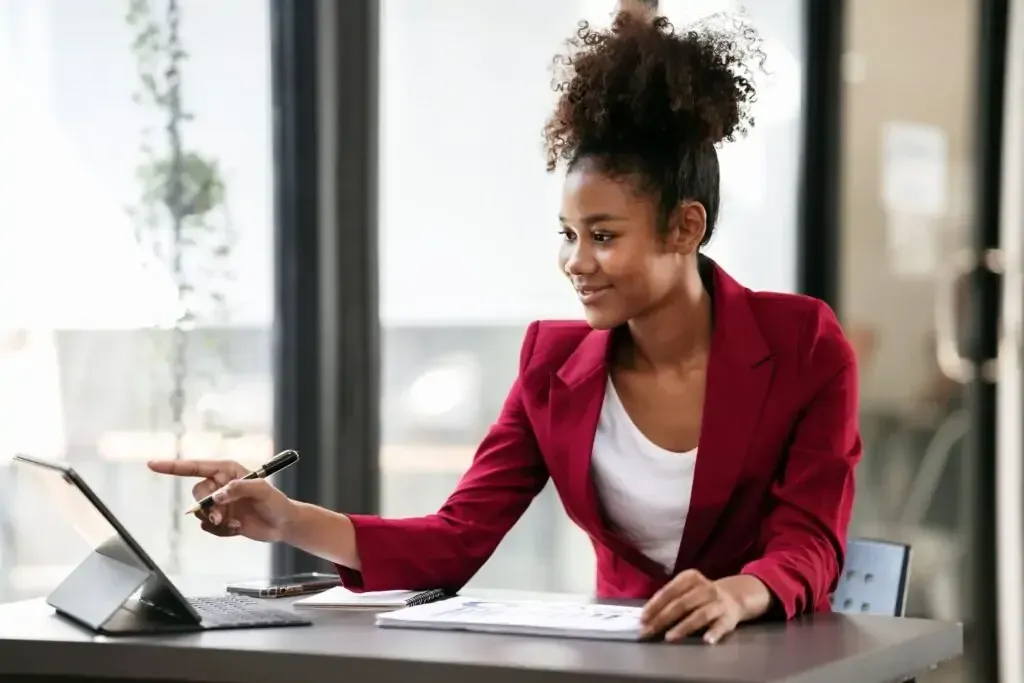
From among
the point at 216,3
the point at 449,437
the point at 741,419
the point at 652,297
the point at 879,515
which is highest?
the point at 216,3

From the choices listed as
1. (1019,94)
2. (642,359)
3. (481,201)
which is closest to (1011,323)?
(1019,94)

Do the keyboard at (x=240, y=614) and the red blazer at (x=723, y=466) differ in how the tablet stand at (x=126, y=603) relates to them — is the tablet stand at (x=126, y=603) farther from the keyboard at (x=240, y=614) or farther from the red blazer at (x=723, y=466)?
the red blazer at (x=723, y=466)

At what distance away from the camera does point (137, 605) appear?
64.2 inches

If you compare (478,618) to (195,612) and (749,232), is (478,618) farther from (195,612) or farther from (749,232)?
(749,232)

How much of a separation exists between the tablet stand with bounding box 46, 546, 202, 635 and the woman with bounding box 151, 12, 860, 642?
0.58ft

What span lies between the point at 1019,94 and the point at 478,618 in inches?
107

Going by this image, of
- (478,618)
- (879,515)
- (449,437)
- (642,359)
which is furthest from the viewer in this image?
(879,515)

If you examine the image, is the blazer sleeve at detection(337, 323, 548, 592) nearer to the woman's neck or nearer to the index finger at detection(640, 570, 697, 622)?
the woman's neck

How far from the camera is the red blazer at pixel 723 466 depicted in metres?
1.86

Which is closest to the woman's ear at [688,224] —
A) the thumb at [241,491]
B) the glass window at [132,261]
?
the thumb at [241,491]

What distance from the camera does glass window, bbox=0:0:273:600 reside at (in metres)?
2.58

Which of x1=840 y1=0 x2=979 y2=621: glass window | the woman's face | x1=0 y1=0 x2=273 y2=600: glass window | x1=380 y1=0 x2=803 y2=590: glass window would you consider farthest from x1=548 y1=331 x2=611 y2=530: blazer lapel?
x1=840 y1=0 x2=979 y2=621: glass window

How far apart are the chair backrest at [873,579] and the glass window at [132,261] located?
1.18 metres

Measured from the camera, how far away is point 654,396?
202 cm
